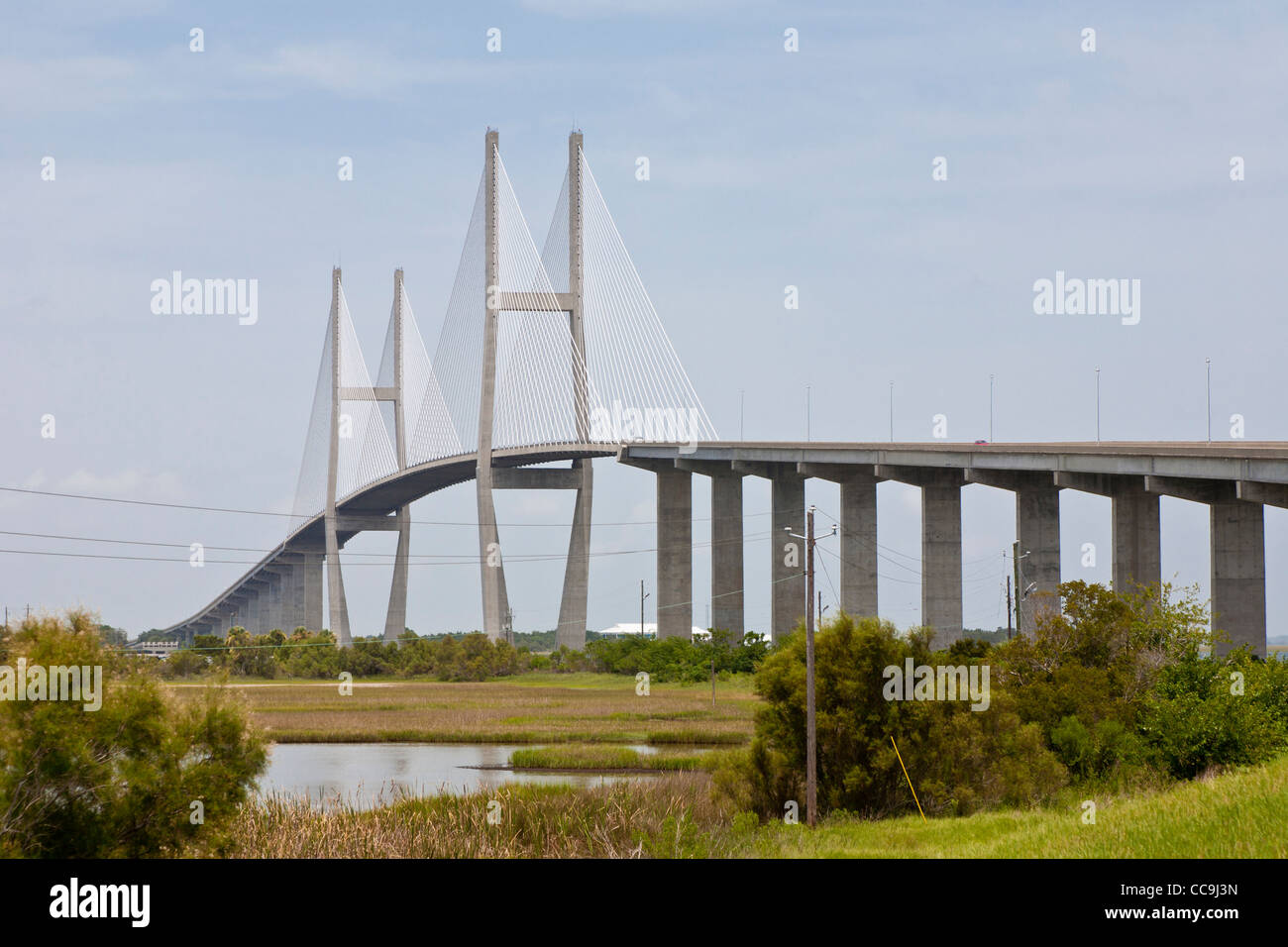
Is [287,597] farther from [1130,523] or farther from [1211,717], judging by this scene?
[1211,717]

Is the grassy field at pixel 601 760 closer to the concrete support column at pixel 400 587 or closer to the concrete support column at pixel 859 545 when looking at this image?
the concrete support column at pixel 859 545

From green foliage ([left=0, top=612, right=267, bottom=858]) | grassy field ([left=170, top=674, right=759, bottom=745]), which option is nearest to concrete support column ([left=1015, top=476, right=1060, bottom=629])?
grassy field ([left=170, top=674, right=759, bottom=745])

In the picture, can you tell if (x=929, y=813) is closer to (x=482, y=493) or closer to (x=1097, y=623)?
(x=1097, y=623)

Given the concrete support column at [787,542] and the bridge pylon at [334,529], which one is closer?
the concrete support column at [787,542]

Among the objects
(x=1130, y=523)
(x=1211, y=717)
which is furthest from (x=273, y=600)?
(x=1211, y=717)

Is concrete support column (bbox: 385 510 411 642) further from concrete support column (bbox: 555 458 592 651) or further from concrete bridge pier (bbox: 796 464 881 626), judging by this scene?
concrete bridge pier (bbox: 796 464 881 626)

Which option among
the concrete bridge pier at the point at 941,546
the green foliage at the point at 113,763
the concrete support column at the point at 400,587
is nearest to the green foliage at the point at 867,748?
the green foliage at the point at 113,763
